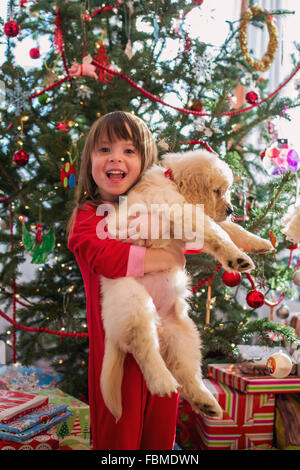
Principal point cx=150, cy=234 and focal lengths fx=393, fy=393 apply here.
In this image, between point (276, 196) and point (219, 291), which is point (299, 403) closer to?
point (219, 291)

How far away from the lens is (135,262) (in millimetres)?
1130

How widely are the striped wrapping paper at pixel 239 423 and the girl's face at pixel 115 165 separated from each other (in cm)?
134

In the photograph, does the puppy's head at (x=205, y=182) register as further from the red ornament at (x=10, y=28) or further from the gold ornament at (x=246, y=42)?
the red ornament at (x=10, y=28)

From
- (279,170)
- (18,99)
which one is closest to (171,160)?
(279,170)

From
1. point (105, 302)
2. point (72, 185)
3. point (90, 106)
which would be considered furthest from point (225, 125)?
point (105, 302)

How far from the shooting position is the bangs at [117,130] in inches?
50.5

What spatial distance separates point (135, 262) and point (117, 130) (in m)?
0.45

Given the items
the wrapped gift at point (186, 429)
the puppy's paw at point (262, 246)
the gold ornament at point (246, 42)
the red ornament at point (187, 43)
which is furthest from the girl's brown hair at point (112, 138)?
the wrapped gift at point (186, 429)

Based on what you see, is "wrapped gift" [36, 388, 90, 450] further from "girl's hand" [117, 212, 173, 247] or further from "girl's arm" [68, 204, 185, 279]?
"girl's hand" [117, 212, 173, 247]

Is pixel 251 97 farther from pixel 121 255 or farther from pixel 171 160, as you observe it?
pixel 121 255

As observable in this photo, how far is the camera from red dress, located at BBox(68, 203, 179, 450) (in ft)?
3.73

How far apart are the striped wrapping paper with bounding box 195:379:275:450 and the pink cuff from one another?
124 cm

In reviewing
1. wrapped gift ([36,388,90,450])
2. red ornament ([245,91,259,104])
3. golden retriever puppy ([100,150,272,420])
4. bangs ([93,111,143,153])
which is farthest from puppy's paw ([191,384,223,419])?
red ornament ([245,91,259,104])

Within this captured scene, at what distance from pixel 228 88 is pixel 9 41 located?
1305 mm
